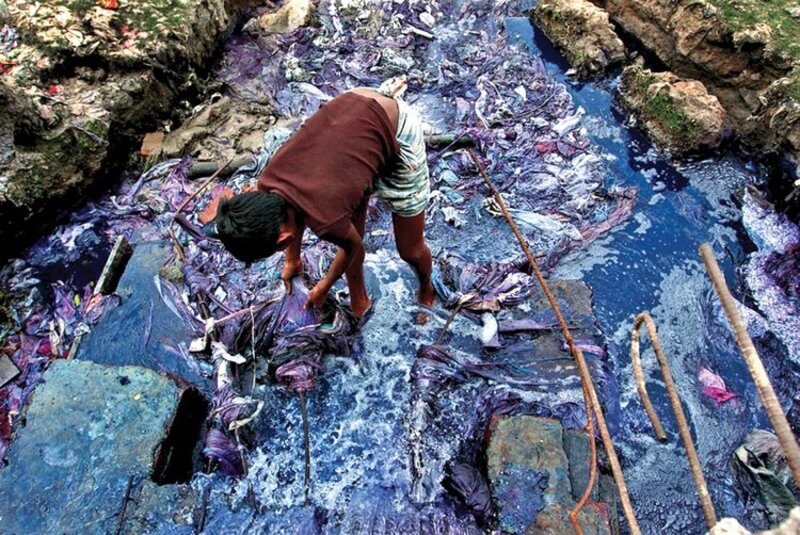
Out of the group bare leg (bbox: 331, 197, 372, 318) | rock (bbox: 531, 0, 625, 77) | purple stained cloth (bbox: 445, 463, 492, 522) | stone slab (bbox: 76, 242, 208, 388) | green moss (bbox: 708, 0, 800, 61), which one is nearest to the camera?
purple stained cloth (bbox: 445, 463, 492, 522)

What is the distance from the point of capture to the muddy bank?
13.9ft

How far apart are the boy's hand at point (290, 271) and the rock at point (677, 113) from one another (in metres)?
3.89

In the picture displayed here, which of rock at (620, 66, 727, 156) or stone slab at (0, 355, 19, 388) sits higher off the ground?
rock at (620, 66, 727, 156)

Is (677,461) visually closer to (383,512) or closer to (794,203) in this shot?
(383,512)

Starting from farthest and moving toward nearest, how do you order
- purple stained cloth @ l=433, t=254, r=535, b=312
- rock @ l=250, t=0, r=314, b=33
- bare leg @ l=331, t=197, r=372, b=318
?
1. rock @ l=250, t=0, r=314, b=33
2. purple stained cloth @ l=433, t=254, r=535, b=312
3. bare leg @ l=331, t=197, r=372, b=318

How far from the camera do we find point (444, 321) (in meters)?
3.79

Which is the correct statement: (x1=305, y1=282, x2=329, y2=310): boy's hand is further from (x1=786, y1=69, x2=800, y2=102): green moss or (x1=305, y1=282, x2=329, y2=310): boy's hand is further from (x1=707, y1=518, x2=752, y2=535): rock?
(x1=786, y1=69, x2=800, y2=102): green moss

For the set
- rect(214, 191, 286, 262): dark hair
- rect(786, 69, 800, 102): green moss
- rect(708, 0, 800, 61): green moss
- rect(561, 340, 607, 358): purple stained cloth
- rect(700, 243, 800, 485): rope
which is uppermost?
rect(700, 243, 800, 485): rope

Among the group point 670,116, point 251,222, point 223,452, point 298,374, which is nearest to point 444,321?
point 298,374

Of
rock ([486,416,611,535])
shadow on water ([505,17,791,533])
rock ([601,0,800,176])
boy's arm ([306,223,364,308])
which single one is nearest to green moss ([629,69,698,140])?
shadow on water ([505,17,791,533])

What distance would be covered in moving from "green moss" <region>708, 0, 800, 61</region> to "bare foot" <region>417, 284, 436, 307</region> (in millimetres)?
4374

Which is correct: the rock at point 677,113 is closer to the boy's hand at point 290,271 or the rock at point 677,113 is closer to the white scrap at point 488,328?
the white scrap at point 488,328

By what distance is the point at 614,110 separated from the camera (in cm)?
574

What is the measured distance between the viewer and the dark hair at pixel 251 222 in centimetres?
217
